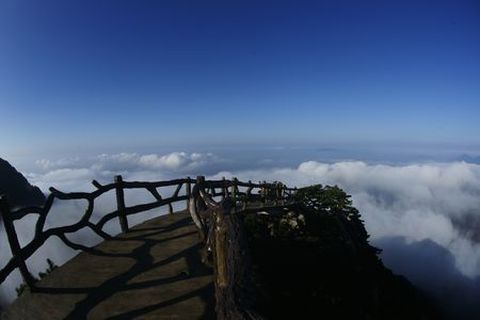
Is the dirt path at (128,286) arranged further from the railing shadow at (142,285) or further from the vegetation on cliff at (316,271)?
the vegetation on cliff at (316,271)

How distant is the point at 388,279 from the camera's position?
14797 mm

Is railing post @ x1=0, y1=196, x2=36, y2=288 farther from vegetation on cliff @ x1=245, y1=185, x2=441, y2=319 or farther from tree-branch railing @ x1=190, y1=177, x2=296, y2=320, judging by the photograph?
vegetation on cliff @ x1=245, y1=185, x2=441, y2=319

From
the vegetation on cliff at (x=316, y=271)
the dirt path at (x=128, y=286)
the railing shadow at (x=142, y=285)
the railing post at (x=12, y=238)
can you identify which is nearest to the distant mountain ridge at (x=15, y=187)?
the dirt path at (x=128, y=286)

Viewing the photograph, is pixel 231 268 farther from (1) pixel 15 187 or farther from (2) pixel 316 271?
(1) pixel 15 187

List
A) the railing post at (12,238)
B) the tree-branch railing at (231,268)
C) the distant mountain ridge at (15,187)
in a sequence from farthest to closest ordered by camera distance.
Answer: the distant mountain ridge at (15,187) < the railing post at (12,238) < the tree-branch railing at (231,268)

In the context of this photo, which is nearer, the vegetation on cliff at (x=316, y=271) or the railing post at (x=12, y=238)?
the railing post at (x=12, y=238)

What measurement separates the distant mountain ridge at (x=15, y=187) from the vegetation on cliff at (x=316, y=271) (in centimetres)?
8823

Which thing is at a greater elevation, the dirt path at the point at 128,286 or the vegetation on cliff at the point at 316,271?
the dirt path at the point at 128,286

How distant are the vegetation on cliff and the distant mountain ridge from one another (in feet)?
289

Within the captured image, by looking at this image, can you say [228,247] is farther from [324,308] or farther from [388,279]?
[388,279]

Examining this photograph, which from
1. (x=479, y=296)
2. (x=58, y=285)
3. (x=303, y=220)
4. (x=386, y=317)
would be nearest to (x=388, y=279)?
(x=386, y=317)

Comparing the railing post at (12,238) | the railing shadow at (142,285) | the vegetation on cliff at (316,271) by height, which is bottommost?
the vegetation on cliff at (316,271)

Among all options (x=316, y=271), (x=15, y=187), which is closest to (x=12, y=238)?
(x=316, y=271)

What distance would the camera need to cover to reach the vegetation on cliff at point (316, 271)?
8.62m
